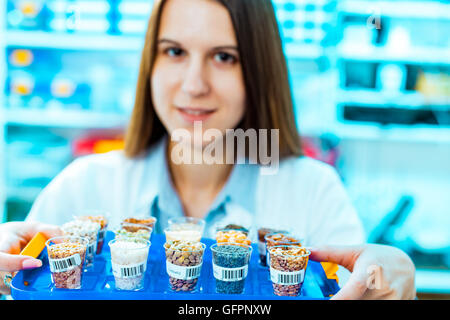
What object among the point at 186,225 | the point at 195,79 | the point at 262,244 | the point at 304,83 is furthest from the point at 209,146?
the point at 304,83

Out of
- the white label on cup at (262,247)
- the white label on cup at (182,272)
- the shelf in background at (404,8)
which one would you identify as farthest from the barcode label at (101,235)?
the shelf in background at (404,8)

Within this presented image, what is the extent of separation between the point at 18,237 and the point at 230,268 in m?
0.45

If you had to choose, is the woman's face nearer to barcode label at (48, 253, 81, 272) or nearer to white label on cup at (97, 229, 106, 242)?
white label on cup at (97, 229, 106, 242)

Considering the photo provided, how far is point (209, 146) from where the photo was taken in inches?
54.3

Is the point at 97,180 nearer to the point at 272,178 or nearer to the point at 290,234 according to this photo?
the point at 272,178

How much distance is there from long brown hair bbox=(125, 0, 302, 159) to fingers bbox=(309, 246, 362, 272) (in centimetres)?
62

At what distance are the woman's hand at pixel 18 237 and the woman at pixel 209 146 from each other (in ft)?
1.50

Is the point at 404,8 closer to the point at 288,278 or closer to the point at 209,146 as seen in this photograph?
the point at 209,146

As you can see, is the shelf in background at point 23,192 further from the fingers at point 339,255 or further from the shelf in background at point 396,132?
the fingers at point 339,255

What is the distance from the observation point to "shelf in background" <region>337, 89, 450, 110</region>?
2477 mm

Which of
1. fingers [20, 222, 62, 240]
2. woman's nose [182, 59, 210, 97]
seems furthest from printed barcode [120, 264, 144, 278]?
woman's nose [182, 59, 210, 97]
